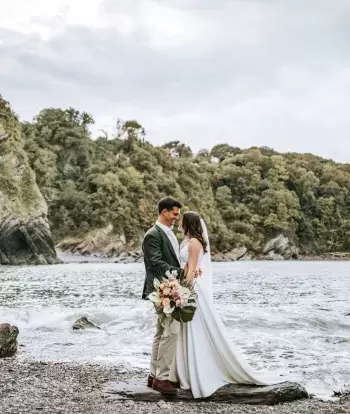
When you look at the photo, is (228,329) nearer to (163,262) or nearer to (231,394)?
(231,394)

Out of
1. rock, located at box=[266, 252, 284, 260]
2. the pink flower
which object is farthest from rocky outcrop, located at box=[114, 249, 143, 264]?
the pink flower

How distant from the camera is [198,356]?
768 centimetres

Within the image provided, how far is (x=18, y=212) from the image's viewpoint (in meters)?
68.4

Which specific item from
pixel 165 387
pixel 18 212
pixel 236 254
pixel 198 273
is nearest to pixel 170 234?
pixel 198 273

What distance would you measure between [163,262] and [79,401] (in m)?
2.11

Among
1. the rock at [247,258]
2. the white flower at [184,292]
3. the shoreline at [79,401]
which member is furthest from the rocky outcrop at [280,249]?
the white flower at [184,292]

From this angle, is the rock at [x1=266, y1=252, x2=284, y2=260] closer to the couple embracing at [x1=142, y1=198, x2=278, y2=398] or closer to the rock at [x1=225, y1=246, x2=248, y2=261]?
the rock at [x1=225, y1=246, x2=248, y2=261]

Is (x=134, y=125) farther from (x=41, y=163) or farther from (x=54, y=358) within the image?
(x=54, y=358)

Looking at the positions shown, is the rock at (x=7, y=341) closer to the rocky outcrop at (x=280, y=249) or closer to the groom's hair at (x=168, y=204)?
the groom's hair at (x=168, y=204)

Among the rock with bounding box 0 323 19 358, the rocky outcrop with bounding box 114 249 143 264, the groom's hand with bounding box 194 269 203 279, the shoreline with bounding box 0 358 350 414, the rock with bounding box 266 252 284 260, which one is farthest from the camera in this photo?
the rock with bounding box 266 252 284 260

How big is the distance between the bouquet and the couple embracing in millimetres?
123

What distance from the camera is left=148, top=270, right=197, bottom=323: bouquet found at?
742 centimetres

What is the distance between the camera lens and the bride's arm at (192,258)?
7.62m

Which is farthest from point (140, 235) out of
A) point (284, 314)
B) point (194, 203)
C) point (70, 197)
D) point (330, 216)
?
point (284, 314)
